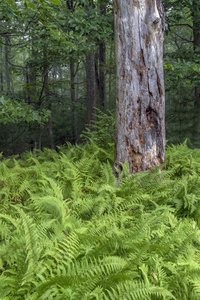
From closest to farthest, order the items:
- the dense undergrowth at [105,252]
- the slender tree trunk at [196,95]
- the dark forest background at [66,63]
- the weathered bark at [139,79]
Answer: the dense undergrowth at [105,252] < the weathered bark at [139,79] < the dark forest background at [66,63] < the slender tree trunk at [196,95]

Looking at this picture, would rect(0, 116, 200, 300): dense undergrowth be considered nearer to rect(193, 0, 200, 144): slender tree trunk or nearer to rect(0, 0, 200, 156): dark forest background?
rect(0, 0, 200, 156): dark forest background

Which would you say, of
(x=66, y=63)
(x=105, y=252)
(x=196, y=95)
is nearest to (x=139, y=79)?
(x=105, y=252)

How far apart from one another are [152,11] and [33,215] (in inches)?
132

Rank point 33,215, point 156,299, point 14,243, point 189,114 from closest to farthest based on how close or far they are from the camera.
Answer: point 156,299, point 14,243, point 33,215, point 189,114

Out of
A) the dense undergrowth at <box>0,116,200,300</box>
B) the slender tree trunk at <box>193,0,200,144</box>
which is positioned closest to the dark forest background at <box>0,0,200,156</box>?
the slender tree trunk at <box>193,0,200,144</box>

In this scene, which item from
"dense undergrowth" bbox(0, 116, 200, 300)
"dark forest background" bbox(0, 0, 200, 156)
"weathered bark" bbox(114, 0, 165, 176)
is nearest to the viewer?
"dense undergrowth" bbox(0, 116, 200, 300)

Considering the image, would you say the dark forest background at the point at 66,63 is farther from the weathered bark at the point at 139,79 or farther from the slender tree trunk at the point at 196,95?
the weathered bark at the point at 139,79

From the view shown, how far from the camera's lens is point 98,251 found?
5.90ft

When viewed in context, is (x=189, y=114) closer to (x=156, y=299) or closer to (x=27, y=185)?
(x=27, y=185)

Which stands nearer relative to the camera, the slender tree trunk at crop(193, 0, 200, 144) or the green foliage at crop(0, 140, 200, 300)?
the green foliage at crop(0, 140, 200, 300)

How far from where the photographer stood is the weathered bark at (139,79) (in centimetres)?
350

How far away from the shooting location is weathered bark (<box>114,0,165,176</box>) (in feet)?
11.5

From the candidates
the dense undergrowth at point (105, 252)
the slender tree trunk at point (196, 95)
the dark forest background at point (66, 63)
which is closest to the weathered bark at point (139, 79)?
the dense undergrowth at point (105, 252)

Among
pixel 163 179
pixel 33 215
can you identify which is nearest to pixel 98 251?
pixel 33 215
